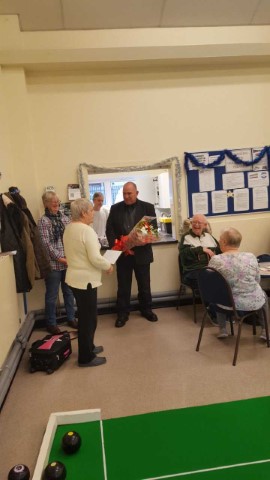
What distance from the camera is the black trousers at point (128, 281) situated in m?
4.05

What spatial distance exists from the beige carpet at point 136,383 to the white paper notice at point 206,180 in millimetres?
1833

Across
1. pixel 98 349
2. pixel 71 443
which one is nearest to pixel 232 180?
pixel 98 349

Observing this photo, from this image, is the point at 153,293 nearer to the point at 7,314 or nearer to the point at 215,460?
the point at 7,314

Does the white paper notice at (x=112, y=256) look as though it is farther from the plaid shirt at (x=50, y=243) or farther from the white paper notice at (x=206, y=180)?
the white paper notice at (x=206, y=180)

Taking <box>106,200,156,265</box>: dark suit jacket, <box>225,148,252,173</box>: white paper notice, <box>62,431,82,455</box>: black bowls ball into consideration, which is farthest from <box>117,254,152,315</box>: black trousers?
<box>62,431,82,455</box>: black bowls ball

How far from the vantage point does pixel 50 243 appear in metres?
3.77

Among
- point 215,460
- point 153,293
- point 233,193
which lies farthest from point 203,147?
point 215,460

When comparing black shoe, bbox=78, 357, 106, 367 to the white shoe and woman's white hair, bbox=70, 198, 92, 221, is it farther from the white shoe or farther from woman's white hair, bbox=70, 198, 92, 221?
woman's white hair, bbox=70, 198, 92, 221

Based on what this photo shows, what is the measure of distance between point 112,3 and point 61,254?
108 inches

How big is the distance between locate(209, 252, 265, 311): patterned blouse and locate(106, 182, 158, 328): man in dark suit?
1.25 m

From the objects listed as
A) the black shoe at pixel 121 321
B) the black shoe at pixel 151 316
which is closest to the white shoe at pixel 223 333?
the black shoe at pixel 151 316

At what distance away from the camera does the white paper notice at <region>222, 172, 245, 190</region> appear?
450cm

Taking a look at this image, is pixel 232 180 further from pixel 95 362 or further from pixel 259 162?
pixel 95 362

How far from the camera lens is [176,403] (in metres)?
2.44
